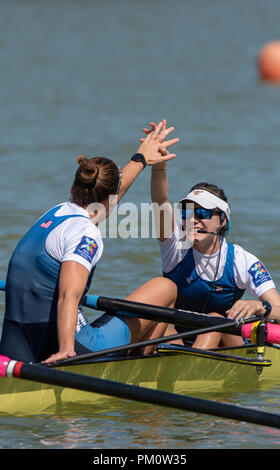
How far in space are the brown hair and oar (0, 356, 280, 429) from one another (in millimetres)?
1222

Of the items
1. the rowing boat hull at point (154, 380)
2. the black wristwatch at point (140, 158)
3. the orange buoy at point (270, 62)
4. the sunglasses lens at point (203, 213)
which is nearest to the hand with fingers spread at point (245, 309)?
the rowing boat hull at point (154, 380)

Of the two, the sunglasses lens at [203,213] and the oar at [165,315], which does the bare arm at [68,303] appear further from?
the sunglasses lens at [203,213]

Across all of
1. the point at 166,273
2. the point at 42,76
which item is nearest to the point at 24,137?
the point at 42,76

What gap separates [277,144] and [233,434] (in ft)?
46.3

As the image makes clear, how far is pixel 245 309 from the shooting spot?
706 centimetres

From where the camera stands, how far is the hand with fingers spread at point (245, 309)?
7.04 meters

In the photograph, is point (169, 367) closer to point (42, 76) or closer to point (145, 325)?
point (145, 325)

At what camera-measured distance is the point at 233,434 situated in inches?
253

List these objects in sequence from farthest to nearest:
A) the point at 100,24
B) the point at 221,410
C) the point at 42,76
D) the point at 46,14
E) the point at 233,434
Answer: the point at 46,14 < the point at 100,24 < the point at 42,76 < the point at 233,434 < the point at 221,410

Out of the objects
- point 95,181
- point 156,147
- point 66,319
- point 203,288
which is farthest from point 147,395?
point 156,147

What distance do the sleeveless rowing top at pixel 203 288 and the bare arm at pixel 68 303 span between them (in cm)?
159

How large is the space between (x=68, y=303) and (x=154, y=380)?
145cm

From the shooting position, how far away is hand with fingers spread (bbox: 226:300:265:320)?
7.04 metres

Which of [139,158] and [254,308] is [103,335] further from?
[139,158]
